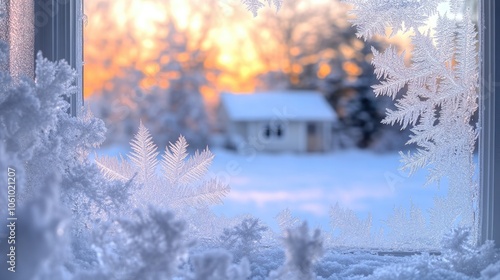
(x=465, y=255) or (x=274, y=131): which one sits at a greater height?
(x=274, y=131)

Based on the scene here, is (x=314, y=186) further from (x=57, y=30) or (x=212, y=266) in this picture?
(x=212, y=266)

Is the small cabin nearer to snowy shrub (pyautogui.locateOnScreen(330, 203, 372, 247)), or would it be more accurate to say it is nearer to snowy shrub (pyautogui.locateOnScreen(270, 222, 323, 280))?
snowy shrub (pyautogui.locateOnScreen(330, 203, 372, 247))

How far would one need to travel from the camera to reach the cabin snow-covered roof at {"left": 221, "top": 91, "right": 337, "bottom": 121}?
400 inches

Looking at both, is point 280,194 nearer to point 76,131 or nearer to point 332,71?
point 76,131

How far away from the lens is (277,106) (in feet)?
34.2

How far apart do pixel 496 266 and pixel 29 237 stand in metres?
0.95

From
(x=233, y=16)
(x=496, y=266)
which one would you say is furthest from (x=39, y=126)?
(x=233, y=16)

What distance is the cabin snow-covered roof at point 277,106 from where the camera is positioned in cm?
1017

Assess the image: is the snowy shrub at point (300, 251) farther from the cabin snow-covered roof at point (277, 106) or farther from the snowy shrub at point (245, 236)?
the cabin snow-covered roof at point (277, 106)

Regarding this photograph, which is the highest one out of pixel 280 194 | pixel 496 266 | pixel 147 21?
pixel 147 21

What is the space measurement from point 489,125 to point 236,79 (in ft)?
32.3

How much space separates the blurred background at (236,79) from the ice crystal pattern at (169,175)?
23.5ft

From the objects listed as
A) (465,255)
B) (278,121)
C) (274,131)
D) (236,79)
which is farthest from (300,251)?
(236,79)

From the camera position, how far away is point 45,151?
1.25m
